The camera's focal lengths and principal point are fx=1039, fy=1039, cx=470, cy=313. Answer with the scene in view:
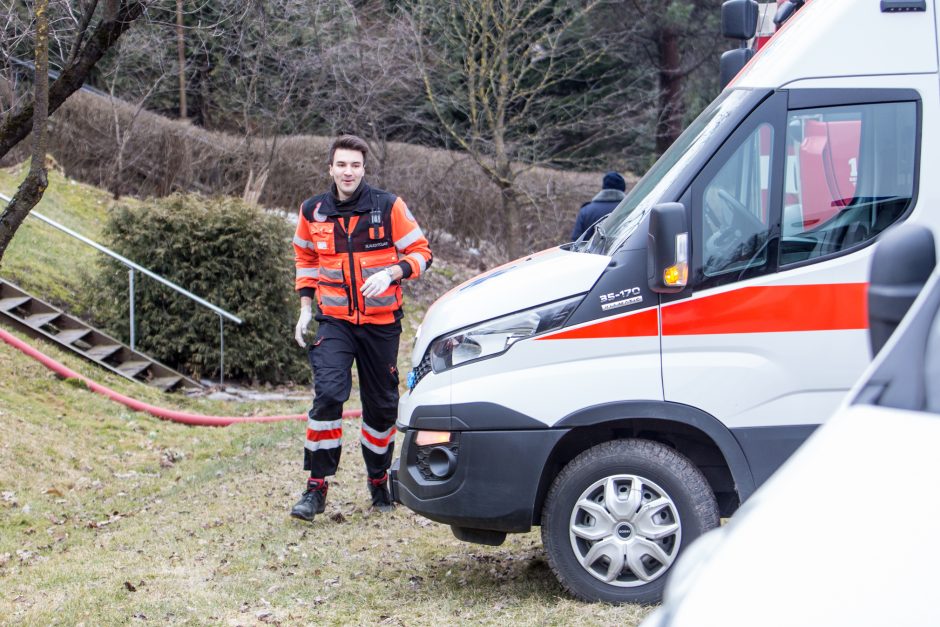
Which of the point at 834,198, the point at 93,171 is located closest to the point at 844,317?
the point at 834,198

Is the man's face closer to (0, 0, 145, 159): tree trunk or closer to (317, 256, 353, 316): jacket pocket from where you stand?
(317, 256, 353, 316): jacket pocket

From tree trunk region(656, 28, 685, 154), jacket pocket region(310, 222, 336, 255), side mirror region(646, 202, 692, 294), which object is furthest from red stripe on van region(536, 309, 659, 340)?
tree trunk region(656, 28, 685, 154)

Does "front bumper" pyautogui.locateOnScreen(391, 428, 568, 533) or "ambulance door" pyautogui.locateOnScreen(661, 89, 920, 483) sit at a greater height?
"ambulance door" pyautogui.locateOnScreen(661, 89, 920, 483)

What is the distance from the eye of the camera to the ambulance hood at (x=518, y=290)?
4652 mm

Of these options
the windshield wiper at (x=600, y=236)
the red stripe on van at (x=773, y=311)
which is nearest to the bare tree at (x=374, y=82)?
the windshield wiper at (x=600, y=236)

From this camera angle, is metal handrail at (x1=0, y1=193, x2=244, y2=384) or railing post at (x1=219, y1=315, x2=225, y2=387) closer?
metal handrail at (x1=0, y1=193, x2=244, y2=384)

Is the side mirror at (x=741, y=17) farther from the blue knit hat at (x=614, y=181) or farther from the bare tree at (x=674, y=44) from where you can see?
the bare tree at (x=674, y=44)

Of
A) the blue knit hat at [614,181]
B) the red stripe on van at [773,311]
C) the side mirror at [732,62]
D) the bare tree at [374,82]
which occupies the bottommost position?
the red stripe on van at [773,311]

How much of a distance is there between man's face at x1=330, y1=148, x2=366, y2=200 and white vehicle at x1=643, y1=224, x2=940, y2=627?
458 centimetres

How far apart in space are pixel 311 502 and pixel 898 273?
4.72 metres

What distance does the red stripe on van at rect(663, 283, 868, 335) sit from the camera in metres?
4.41

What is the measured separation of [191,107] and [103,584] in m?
22.0

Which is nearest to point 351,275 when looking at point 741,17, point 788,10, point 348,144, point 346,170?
point 346,170

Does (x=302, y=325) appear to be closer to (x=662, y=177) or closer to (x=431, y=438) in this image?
(x=431, y=438)
